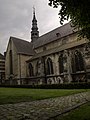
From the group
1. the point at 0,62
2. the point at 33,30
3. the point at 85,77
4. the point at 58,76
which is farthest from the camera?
the point at 33,30

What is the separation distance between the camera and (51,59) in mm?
33094

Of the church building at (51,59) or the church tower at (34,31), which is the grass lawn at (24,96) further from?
the church tower at (34,31)

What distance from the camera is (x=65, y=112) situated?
7301 mm

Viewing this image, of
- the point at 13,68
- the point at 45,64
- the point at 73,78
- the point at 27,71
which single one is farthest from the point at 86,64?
the point at 13,68

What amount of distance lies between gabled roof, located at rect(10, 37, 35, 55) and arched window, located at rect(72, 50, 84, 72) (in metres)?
14.3

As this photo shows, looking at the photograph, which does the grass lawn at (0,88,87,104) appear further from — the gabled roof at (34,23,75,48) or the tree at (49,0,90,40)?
the gabled roof at (34,23,75,48)

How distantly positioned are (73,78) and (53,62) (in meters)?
6.03

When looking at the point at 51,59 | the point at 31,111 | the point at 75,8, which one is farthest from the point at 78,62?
the point at 31,111

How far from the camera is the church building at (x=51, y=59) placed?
2819 cm

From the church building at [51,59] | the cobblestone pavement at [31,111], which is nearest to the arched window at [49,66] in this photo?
the church building at [51,59]

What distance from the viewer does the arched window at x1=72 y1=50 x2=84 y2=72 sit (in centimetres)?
2821

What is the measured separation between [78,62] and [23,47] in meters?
16.9

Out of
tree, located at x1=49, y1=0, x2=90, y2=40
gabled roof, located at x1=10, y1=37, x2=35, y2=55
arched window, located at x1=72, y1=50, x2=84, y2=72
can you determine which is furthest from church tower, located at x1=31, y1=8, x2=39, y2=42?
tree, located at x1=49, y1=0, x2=90, y2=40

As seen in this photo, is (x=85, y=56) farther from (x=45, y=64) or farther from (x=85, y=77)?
(x=45, y=64)
